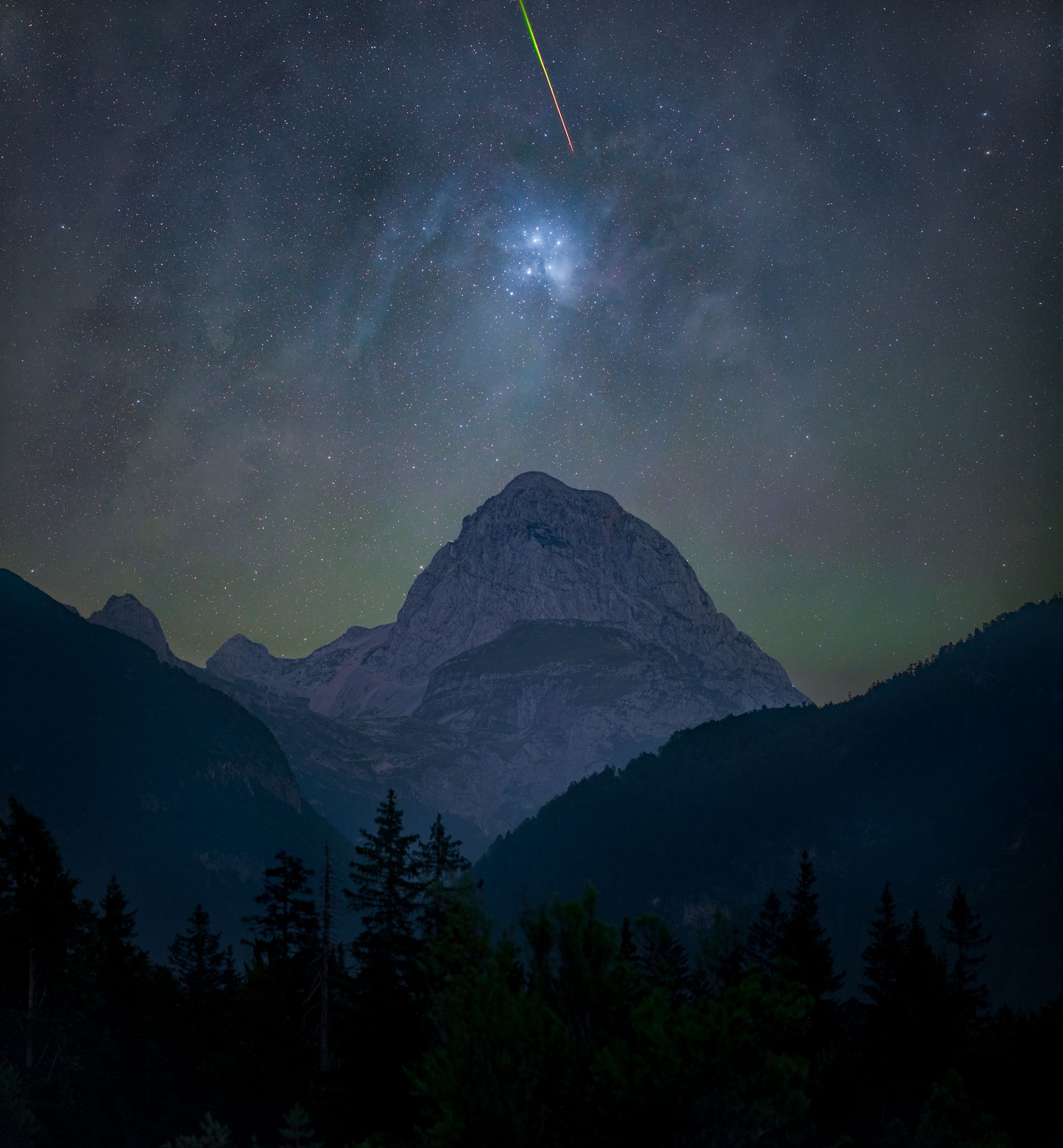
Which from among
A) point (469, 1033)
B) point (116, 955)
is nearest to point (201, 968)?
point (116, 955)

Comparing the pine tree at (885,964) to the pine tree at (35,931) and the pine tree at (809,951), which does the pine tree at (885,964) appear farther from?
the pine tree at (35,931)

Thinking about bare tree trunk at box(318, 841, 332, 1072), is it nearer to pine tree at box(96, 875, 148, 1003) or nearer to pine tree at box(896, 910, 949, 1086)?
pine tree at box(96, 875, 148, 1003)

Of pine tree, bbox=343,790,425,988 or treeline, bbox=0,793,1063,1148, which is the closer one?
treeline, bbox=0,793,1063,1148

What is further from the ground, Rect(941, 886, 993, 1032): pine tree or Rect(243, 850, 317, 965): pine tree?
Rect(243, 850, 317, 965): pine tree

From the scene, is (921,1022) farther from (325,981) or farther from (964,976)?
(325,981)

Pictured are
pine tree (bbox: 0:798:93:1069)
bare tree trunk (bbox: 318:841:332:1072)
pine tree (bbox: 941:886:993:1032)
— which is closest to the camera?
bare tree trunk (bbox: 318:841:332:1072)

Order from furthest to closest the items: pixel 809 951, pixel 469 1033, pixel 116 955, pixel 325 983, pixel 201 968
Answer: pixel 201 968, pixel 116 955, pixel 809 951, pixel 325 983, pixel 469 1033

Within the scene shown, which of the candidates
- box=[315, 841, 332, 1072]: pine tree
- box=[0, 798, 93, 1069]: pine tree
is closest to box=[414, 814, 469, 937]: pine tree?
box=[315, 841, 332, 1072]: pine tree
